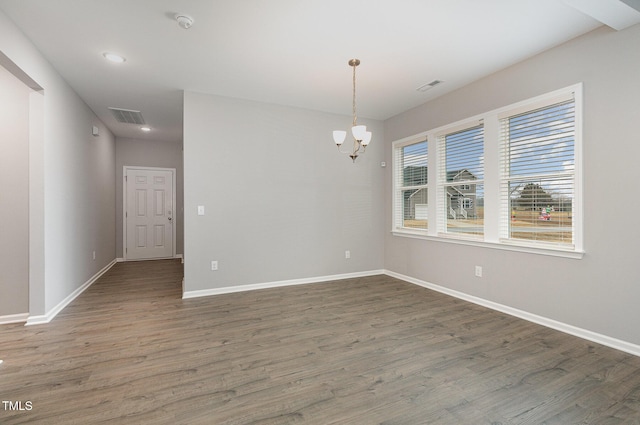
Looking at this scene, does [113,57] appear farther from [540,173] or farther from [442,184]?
[540,173]

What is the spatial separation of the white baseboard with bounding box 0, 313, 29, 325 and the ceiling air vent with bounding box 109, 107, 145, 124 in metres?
3.12

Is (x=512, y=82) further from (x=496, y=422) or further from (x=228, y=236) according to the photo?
(x=228, y=236)

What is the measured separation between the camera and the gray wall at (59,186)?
300cm

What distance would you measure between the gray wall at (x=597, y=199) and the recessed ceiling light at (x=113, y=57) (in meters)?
4.16

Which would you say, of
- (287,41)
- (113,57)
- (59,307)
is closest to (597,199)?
(287,41)

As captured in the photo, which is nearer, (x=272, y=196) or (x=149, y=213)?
(x=272, y=196)

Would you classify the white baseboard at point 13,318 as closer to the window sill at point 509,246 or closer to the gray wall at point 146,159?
the gray wall at point 146,159

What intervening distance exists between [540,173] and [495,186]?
1.56 feet

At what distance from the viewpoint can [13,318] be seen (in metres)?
3.08

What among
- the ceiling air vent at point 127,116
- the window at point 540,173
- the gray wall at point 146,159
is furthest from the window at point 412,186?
the gray wall at point 146,159

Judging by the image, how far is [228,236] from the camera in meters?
4.20

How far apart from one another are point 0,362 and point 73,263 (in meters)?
1.86

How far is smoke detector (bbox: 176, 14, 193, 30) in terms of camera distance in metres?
2.40

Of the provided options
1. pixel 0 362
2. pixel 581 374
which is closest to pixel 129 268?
pixel 0 362
